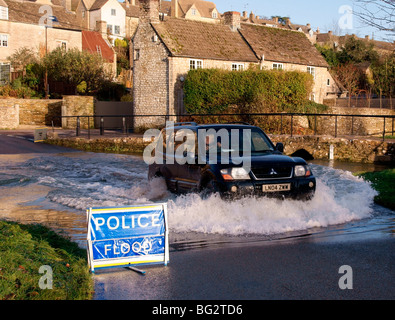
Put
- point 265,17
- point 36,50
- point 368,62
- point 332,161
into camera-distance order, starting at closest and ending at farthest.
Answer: point 332,161 → point 36,50 → point 368,62 → point 265,17

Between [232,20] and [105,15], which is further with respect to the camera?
[105,15]

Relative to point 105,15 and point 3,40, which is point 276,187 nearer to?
point 3,40

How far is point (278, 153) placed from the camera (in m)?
10.8

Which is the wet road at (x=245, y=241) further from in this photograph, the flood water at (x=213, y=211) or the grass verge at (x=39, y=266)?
the grass verge at (x=39, y=266)

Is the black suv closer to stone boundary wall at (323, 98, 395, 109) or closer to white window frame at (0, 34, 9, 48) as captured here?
stone boundary wall at (323, 98, 395, 109)

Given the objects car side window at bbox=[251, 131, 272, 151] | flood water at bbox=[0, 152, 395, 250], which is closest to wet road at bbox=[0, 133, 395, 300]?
flood water at bbox=[0, 152, 395, 250]

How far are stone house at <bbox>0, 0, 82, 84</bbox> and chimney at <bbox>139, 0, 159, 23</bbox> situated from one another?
699 inches

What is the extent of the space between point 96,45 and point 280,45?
100.0 ft

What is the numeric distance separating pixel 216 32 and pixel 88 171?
23.9 meters

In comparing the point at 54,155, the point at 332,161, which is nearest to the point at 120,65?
the point at 54,155

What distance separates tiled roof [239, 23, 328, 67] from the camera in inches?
1606

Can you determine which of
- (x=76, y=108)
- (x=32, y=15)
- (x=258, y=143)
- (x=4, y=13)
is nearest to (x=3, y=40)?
(x=4, y=13)

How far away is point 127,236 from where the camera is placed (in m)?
6.69
